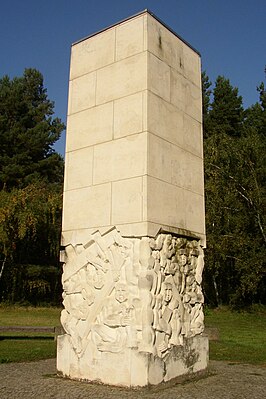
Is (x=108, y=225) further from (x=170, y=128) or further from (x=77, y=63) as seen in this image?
(x=77, y=63)

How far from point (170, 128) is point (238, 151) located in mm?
16605

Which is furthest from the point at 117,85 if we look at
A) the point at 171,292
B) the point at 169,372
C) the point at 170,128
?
the point at 169,372

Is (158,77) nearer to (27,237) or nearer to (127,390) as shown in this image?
(127,390)

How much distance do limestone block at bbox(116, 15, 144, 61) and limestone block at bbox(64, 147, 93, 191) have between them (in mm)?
1595

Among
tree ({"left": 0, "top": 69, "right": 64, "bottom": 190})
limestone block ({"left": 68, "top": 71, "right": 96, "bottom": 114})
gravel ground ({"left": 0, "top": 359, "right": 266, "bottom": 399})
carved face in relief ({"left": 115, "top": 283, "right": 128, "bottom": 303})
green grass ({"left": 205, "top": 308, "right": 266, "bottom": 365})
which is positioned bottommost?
green grass ({"left": 205, "top": 308, "right": 266, "bottom": 365})

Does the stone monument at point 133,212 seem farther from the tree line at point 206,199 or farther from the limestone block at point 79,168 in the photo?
the tree line at point 206,199

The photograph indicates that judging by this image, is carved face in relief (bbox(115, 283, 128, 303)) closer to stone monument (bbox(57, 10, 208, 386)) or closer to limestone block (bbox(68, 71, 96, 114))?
stone monument (bbox(57, 10, 208, 386))

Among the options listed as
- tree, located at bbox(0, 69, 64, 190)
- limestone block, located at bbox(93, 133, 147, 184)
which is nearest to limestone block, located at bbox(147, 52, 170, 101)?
limestone block, located at bbox(93, 133, 147, 184)

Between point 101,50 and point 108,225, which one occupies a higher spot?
point 101,50

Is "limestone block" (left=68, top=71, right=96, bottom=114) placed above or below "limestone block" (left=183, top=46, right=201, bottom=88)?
below

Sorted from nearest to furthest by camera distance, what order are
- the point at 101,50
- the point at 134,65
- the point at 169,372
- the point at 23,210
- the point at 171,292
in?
the point at 169,372, the point at 171,292, the point at 134,65, the point at 101,50, the point at 23,210

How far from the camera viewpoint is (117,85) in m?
6.98

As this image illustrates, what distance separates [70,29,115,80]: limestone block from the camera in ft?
23.8

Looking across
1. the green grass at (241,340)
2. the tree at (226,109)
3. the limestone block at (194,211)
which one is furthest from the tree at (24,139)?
the limestone block at (194,211)
